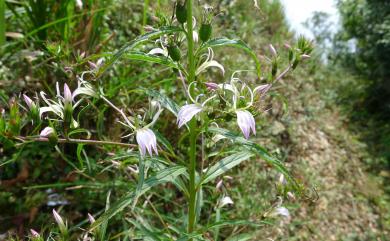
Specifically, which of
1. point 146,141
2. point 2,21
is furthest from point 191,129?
point 2,21

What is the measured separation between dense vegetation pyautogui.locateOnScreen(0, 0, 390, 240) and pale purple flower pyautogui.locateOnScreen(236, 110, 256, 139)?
83mm

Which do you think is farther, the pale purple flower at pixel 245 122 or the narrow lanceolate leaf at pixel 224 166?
the narrow lanceolate leaf at pixel 224 166

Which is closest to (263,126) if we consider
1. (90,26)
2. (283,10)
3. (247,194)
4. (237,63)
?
(237,63)

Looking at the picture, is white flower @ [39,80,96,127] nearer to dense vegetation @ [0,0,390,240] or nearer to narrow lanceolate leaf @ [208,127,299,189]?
dense vegetation @ [0,0,390,240]

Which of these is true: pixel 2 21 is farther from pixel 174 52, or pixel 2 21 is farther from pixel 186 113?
pixel 186 113

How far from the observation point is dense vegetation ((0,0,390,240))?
152cm

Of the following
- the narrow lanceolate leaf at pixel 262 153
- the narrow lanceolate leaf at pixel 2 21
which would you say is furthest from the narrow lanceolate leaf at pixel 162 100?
the narrow lanceolate leaf at pixel 2 21

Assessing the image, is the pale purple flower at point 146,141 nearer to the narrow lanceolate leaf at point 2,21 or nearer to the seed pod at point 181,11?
the seed pod at point 181,11

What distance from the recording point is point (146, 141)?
1114 mm

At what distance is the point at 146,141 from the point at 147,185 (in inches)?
7.8

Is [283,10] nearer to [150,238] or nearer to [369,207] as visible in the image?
[369,207]

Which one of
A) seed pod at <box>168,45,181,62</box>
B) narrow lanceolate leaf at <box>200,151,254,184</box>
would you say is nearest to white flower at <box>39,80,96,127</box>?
seed pod at <box>168,45,181,62</box>

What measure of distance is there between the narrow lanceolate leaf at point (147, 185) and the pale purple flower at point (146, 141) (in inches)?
5.5

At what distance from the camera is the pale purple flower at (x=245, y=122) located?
1.04 metres
